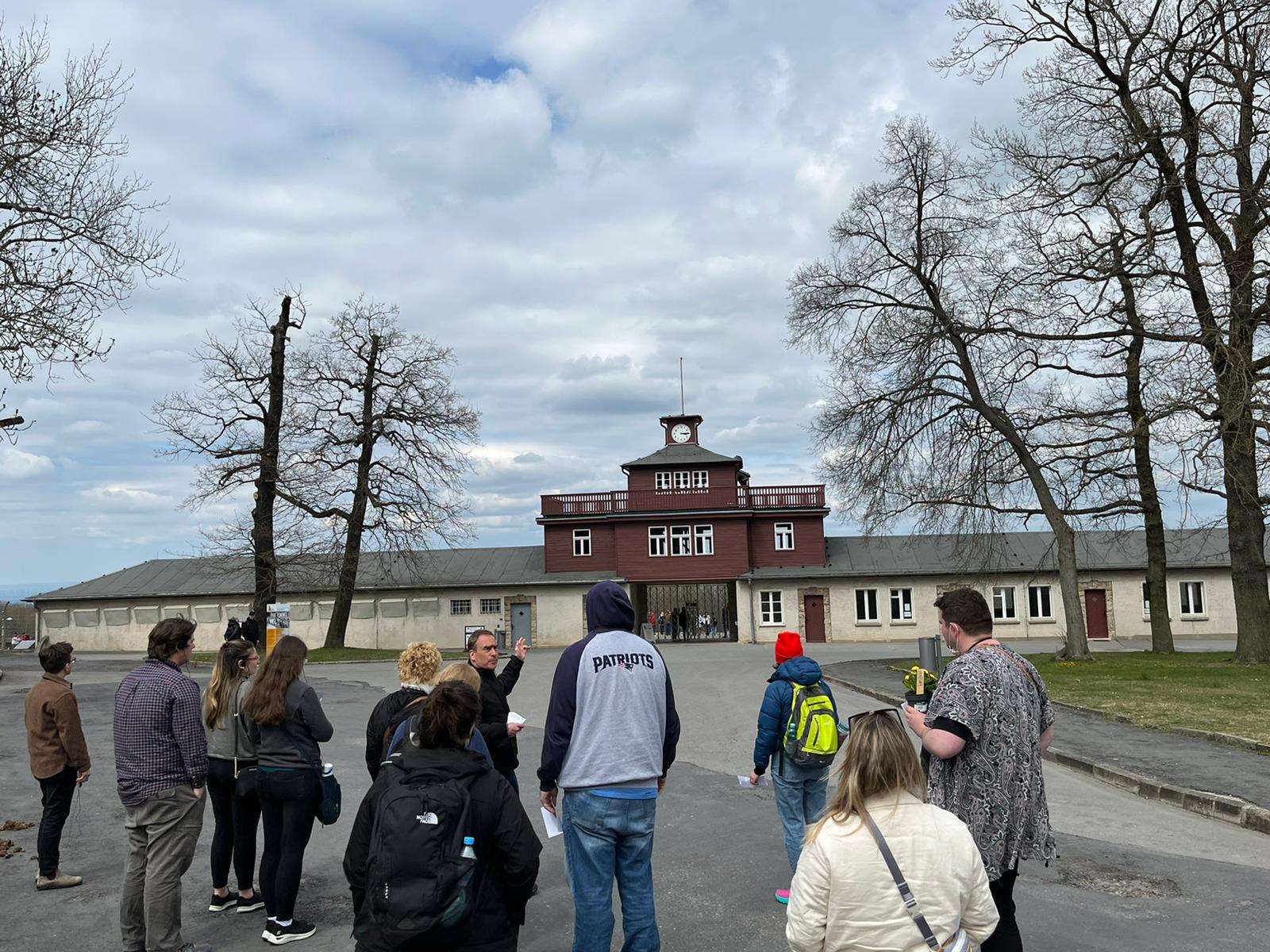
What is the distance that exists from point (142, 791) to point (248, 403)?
3112 centimetres

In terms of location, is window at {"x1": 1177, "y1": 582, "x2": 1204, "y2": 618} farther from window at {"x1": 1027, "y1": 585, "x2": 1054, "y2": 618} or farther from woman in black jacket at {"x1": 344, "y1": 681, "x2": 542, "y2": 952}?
woman in black jacket at {"x1": 344, "y1": 681, "x2": 542, "y2": 952}

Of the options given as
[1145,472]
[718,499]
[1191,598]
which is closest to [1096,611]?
[1191,598]

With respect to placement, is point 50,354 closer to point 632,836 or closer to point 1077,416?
point 632,836

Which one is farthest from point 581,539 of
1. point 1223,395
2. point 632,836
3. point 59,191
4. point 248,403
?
point 632,836

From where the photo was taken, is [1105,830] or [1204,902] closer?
[1204,902]

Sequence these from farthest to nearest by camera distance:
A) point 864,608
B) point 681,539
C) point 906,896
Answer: point 681,539
point 864,608
point 906,896

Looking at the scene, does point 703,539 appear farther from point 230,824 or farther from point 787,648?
point 230,824

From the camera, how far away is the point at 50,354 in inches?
452

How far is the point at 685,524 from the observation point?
154ft

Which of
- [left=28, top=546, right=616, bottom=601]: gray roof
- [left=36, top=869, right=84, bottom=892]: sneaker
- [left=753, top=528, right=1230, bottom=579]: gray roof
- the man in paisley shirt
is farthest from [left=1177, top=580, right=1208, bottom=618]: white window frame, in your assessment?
[left=36, top=869, right=84, bottom=892]: sneaker

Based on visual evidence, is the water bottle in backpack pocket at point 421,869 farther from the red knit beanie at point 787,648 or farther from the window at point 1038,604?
the window at point 1038,604

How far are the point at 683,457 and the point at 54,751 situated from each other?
4185 cm

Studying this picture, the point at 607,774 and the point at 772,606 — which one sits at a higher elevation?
the point at 607,774

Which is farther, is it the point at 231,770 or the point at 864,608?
the point at 864,608
